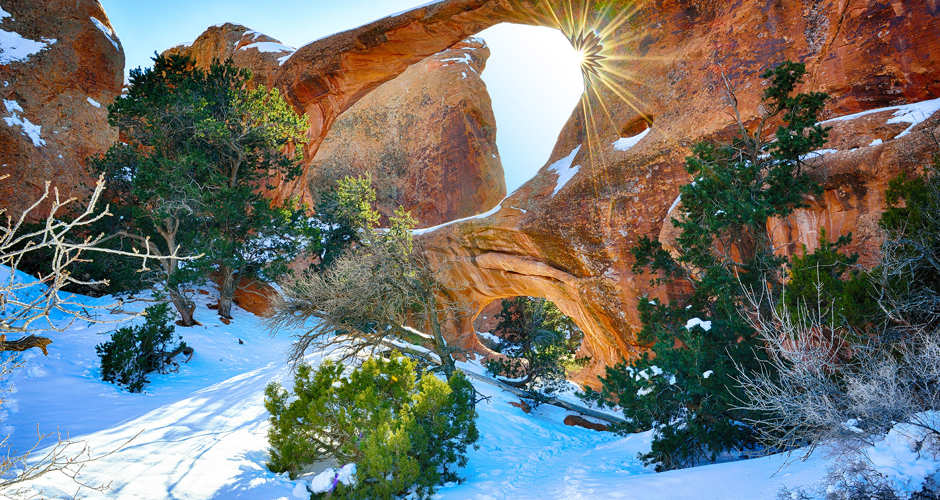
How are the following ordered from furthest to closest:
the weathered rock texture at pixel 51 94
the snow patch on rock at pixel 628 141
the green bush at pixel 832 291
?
1. the weathered rock texture at pixel 51 94
2. the snow patch on rock at pixel 628 141
3. the green bush at pixel 832 291

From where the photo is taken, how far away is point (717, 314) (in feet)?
26.0

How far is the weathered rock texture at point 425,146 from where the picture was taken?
99.8ft

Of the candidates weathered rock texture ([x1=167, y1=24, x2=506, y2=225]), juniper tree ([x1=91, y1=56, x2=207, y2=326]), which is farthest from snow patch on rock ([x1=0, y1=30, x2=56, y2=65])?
weathered rock texture ([x1=167, y1=24, x2=506, y2=225])

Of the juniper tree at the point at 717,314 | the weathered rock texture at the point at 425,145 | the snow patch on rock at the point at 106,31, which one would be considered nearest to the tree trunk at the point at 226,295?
the weathered rock texture at the point at 425,145

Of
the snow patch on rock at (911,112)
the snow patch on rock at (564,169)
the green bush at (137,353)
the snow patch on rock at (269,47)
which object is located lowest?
the green bush at (137,353)

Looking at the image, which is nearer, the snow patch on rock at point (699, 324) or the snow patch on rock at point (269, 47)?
the snow patch on rock at point (699, 324)

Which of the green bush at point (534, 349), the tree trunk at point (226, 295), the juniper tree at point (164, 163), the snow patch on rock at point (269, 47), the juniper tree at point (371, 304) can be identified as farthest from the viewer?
the snow patch on rock at point (269, 47)

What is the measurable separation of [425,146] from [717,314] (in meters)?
25.5

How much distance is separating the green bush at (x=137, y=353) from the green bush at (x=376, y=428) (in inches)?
188

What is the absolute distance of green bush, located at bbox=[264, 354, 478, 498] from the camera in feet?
18.8

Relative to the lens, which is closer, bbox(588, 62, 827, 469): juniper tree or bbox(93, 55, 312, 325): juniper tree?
bbox(588, 62, 827, 469): juniper tree

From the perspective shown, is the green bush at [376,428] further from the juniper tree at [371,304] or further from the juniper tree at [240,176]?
the juniper tree at [240,176]

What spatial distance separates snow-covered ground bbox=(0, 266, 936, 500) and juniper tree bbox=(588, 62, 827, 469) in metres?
1.03

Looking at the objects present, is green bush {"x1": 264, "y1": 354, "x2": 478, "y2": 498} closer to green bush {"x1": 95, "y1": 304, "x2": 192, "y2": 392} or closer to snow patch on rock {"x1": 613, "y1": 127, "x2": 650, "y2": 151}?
green bush {"x1": 95, "y1": 304, "x2": 192, "y2": 392}
